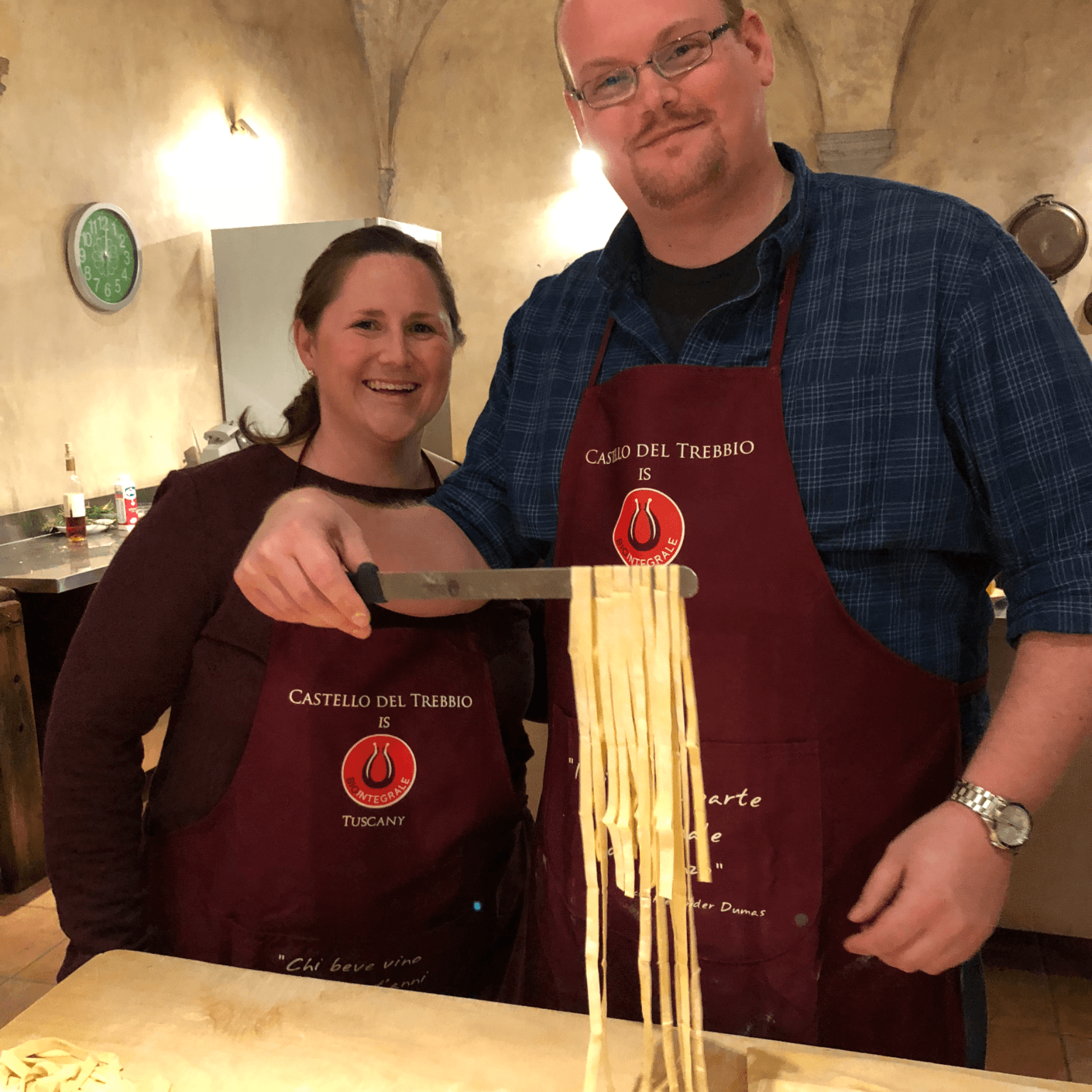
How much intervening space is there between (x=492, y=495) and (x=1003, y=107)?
5.68 meters

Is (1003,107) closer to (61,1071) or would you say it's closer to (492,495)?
(492,495)

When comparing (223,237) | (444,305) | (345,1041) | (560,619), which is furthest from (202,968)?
(223,237)

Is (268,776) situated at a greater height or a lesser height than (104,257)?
lesser

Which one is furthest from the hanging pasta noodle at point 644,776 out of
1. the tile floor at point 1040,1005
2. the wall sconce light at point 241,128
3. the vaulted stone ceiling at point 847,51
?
the vaulted stone ceiling at point 847,51

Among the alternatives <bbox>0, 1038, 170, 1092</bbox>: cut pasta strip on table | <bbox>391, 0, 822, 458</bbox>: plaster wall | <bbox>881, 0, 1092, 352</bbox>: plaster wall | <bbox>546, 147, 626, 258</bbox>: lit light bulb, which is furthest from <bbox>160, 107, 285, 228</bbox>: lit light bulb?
<bbox>0, 1038, 170, 1092</bbox>: cut pasta strip on table

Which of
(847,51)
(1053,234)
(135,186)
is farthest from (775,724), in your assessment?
(847,51)

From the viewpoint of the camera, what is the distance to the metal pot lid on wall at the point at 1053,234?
5.41 meters

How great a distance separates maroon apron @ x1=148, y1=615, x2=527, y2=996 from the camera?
1218 mm

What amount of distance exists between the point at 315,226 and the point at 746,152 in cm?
403

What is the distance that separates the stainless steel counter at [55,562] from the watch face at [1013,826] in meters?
2.42

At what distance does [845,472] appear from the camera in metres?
1.02

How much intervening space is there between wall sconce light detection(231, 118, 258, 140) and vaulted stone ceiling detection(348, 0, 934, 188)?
1.73m

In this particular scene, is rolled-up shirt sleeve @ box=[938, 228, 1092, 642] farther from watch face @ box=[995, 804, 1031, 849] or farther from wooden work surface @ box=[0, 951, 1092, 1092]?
wooden work surface @ box=[0, 951, 1092, 1092]

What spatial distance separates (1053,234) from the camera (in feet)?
17.9
